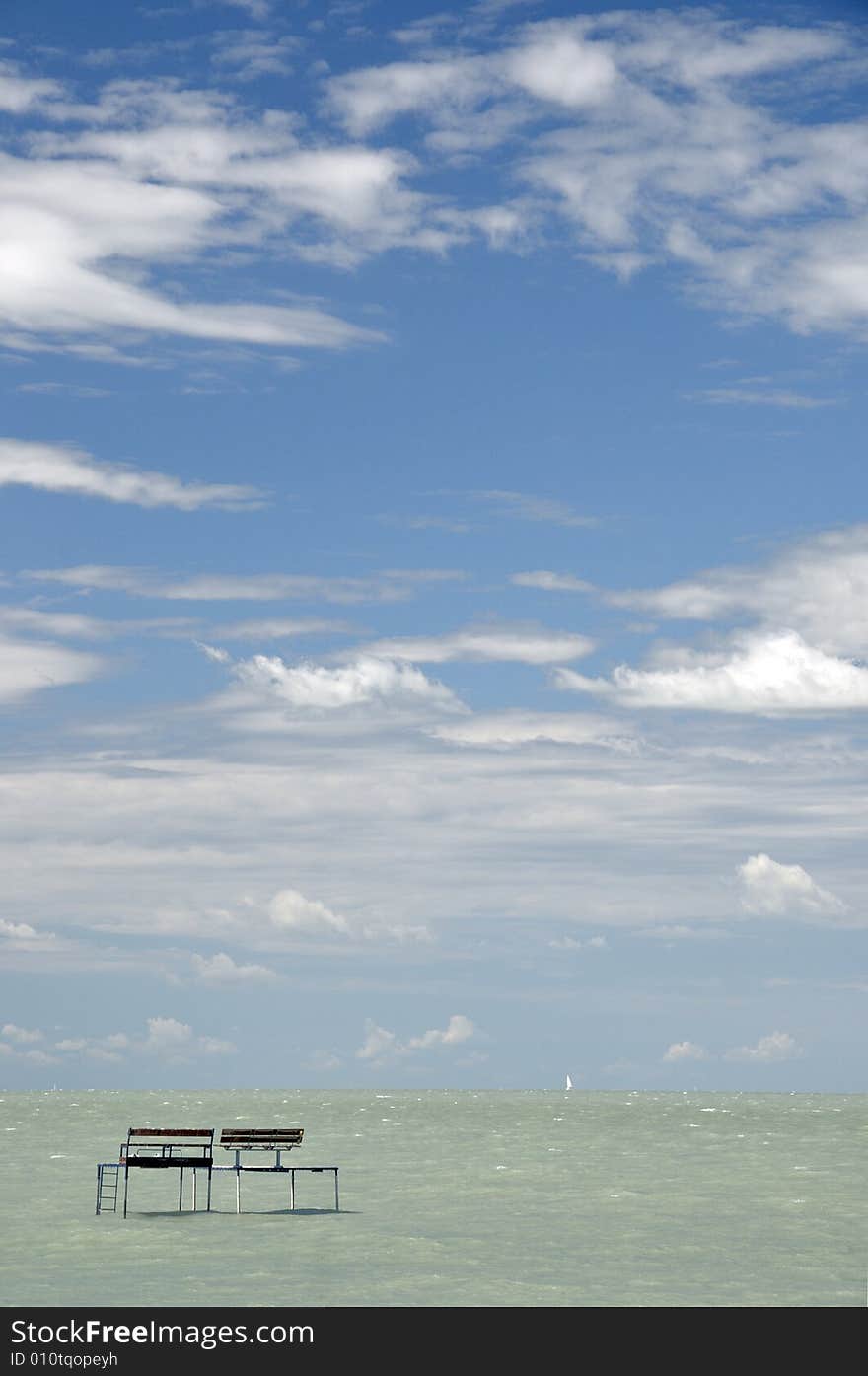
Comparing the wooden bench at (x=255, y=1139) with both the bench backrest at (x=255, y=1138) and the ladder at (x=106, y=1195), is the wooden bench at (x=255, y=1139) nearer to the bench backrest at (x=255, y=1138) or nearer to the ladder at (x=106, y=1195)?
the bench backrest at (x=255, y=1138)

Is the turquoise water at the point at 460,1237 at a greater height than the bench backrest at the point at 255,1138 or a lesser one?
lesser

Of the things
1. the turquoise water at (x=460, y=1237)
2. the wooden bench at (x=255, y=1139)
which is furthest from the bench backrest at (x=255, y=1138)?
the turquoise water at (x=460, y=1237)

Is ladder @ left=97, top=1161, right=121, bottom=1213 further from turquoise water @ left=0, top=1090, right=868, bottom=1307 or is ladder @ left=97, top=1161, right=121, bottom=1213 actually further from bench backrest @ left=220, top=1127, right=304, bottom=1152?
bench backrest @ left=220, top=1127, right=304, bottom=1152

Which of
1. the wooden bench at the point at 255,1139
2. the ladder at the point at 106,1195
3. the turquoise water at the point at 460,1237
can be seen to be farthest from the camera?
the wooden bench at the point at 255,1139

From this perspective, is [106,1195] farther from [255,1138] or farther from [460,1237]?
[460,1237]

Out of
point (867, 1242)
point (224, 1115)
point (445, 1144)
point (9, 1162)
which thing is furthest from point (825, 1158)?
point (224, 1115)

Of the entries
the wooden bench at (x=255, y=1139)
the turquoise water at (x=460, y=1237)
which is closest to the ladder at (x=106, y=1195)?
the turquoise water at (x=460, y=1237)

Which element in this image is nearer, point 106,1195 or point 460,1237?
point 460,1237

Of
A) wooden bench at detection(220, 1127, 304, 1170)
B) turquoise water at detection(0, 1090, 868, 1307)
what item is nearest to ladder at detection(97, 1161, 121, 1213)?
turquoise water at detection(0, 1090, 868, 1307)

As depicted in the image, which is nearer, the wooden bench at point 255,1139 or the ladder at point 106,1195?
the ladder at point 106,1195

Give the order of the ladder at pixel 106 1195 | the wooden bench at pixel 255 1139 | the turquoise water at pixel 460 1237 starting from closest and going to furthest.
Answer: the turquoise water at pixel 460 1237 < the ladder at pixel 106 1195 < the wooden bench at pixel 255 1139

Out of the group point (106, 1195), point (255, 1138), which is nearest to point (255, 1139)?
point (255, 1138)
